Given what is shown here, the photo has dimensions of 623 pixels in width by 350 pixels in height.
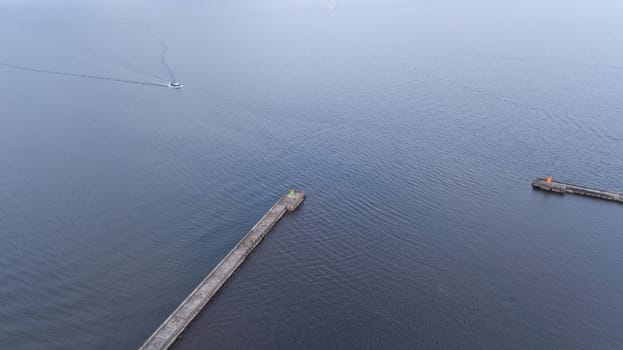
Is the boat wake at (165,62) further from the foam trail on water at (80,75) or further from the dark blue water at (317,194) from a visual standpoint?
the foam trail on water at (80,75)

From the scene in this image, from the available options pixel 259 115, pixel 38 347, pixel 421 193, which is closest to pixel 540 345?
pixel 421 193

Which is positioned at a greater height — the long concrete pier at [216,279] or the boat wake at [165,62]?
the boat wake at [165,62]

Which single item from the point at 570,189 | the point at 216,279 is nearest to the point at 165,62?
the point at 216,279

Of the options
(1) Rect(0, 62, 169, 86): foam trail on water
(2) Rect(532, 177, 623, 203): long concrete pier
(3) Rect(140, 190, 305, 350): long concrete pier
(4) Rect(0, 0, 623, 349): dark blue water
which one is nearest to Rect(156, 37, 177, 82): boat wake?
(4) Rect(0, 0, 623, 349): dark blue water

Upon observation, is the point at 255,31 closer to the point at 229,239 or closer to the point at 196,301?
the point at 229,239

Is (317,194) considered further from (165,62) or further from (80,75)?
(165,62)

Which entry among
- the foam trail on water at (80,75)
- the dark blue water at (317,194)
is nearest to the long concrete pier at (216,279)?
the dark blue water at (317,194)
